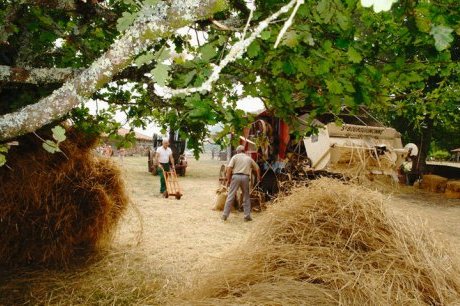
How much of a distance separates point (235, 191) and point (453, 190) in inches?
420

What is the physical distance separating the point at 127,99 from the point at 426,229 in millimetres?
3574

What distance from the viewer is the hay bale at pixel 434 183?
1551 centimetres

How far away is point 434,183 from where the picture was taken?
623 inches

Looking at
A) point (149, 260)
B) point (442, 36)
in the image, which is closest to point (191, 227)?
point (149, 260)

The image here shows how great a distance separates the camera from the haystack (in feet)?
8.75

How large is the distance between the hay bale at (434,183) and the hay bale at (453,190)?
94cm

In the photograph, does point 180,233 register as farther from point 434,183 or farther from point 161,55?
point 434,183

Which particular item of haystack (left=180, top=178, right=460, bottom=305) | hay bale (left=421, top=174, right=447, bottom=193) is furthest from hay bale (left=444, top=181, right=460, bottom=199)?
haystack (left=180, top=178, right=460, bottom=305)

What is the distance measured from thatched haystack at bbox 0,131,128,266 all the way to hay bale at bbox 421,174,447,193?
1522 cm

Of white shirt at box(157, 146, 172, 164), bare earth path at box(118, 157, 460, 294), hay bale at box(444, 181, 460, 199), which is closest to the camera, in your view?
bare earth path at box(118, 157, 460, 294)

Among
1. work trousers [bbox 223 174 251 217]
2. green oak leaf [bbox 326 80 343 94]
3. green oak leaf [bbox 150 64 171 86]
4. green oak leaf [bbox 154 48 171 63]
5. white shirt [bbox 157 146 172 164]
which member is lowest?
work trousers [bbox 223 174 251 217]

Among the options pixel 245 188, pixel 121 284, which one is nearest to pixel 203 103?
pixel 121 284

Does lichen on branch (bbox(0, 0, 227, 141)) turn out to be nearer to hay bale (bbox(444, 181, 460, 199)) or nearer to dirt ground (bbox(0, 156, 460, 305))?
dirt ground (bbox(0, 156, 460, 305))

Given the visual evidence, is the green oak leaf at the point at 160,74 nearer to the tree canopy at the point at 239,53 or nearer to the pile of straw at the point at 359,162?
→ the tree canopy at the point at 239,53
